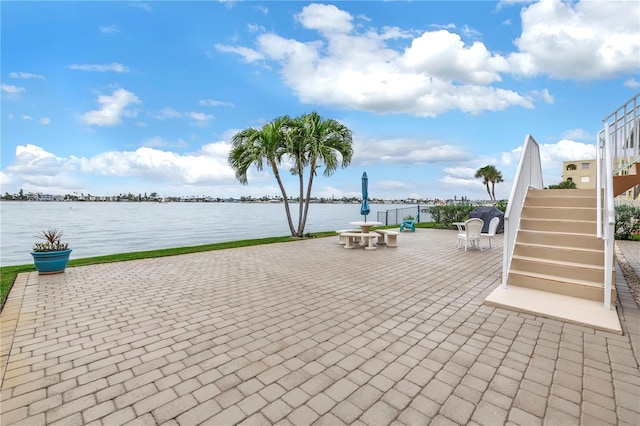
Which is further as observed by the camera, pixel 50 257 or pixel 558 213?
pixel 50 257

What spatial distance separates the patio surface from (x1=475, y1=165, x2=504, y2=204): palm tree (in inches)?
1782

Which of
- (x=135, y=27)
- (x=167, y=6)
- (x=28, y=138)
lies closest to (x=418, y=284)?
(x=167, y=6)

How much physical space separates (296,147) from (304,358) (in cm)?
1080

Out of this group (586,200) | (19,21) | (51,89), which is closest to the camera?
(586,200)

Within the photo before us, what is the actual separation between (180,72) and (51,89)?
6572 mm

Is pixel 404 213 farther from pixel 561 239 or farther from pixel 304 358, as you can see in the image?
pixel 304 358

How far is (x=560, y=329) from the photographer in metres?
3.40

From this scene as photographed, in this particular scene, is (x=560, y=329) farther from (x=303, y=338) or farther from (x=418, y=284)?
(x=303, y=338)

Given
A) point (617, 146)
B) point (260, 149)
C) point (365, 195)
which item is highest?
point (260, 149)

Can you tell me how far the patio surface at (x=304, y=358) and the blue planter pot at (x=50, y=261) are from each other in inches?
46.5

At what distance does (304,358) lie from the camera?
2.72 metres

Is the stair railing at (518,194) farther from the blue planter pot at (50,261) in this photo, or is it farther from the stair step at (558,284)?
the blue planter pot at (50,261)

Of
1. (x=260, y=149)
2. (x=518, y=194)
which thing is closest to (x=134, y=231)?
(x=260, y=149)

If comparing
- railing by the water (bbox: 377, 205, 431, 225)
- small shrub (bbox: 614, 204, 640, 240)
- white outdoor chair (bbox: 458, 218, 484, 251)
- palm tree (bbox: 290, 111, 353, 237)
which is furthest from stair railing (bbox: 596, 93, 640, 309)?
railing by the water (bbox: 377, 205, 431, 225)
